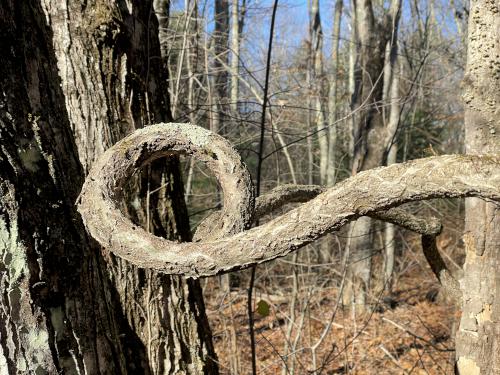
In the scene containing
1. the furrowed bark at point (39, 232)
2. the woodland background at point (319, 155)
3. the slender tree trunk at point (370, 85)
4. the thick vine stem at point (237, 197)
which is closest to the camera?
the thick vine stem at point (237, 197)

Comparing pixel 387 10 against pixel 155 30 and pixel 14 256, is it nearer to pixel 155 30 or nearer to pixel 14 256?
pixel 155 30

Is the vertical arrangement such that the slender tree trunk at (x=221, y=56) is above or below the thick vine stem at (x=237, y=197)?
above

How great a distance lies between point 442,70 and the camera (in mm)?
9531

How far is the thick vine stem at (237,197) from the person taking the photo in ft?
3.15

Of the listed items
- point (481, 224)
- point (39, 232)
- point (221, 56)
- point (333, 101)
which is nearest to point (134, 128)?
point (39, 232)

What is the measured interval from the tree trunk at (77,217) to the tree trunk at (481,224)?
1295 millimetres

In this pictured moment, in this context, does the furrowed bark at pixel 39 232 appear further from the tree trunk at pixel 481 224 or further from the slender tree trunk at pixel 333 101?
the slender tree trunk at pixel 333 101

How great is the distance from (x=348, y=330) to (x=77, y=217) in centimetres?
612

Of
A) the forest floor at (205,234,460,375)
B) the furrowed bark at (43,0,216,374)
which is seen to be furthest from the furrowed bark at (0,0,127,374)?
the forest floor at (205,234,460,375)

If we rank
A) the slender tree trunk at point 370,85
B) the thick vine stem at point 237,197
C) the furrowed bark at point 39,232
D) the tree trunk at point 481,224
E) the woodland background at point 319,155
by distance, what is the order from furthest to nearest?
the slender tree trunk at point 370,85
the woodland background at point 319,155
the tree trunk at point 481,224
the furrowed bark at point 39,232
the thick vine stem at point 237,197

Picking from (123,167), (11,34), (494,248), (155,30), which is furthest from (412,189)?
(155,30)

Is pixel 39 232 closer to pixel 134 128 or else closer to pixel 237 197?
pixel 237 197

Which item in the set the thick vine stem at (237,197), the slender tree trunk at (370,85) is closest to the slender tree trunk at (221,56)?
the slender tree trunk at (370,85)

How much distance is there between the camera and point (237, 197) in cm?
133
